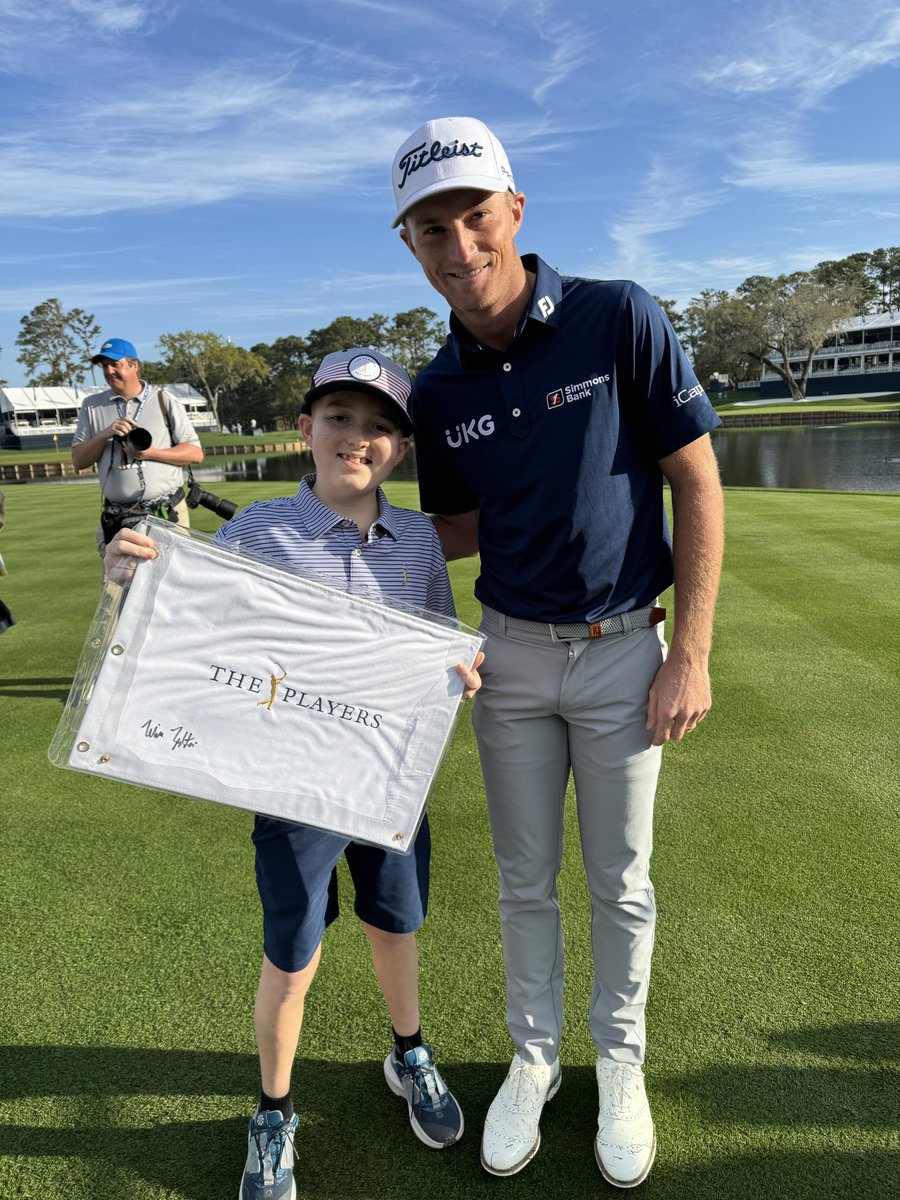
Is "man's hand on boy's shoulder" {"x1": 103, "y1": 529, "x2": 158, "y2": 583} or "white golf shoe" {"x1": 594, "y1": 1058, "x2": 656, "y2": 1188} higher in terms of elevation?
"man's hand on boy's shoulder" {"x1": 103, "y1": 529, "x2": 158, "y2": 583}

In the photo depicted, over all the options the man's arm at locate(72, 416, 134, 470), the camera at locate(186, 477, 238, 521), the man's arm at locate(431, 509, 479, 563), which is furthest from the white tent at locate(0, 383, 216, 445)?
the man's arm at locate(431, 509, 479, 563)

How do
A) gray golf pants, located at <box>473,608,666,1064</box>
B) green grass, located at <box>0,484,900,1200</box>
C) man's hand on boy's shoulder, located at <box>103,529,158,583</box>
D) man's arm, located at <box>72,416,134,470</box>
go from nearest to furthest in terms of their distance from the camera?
man's hand on boy's shoulder, located at <box>103,529,158,583</box> → green grass, located at <box>0,484,900,1200</box> → gray golf pants, located at <box>473,608,666,1064</box> → man's arm, located at <box>72,416,134,470</box>

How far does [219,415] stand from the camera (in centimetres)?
9688

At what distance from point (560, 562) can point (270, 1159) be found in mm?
1679

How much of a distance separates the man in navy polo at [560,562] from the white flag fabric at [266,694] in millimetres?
376

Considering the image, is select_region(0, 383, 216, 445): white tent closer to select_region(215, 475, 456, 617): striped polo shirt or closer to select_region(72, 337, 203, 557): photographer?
select_region(72, 337, 203, 557): photographer

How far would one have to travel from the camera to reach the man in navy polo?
195cm

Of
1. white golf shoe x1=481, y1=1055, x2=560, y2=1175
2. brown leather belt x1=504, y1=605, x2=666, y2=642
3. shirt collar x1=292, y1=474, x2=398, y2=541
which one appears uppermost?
shirt collar x1=292, y1=474, x2=398, y2=541

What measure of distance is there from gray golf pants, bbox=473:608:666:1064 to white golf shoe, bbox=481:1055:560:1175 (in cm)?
5

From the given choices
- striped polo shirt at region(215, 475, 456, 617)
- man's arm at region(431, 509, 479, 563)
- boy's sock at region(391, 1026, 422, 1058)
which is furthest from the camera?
man's arm at region(431, 509, 479, 563)

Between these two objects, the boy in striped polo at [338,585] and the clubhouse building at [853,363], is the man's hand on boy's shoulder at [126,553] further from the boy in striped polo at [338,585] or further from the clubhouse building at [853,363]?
the clubhouse building at [853,363]

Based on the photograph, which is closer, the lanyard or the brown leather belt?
the brown leather belt

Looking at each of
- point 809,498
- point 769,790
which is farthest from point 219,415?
point 769,790

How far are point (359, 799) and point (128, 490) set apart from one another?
4081mm
